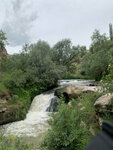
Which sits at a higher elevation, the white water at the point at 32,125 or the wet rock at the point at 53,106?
the wet rock at the point at 53,106

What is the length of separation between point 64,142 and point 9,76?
8999 mm

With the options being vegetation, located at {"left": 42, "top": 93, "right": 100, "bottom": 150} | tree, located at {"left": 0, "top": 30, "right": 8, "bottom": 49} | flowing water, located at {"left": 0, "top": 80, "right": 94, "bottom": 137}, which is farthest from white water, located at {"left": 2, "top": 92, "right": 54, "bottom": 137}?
tree, located at {"left": 0, "top": 30, "right": 8, "bottom": 49}

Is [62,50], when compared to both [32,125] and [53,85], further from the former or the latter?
[32,125]

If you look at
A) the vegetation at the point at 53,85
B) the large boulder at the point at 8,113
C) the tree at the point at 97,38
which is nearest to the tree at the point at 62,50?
the vegetation at the point at 53,85

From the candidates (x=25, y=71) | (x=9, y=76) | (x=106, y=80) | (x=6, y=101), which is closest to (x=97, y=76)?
(x=25, y=71)

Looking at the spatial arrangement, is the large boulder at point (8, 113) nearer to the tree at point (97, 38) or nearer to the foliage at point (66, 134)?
the foliage at point (66, 134)

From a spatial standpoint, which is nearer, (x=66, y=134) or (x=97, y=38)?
(x=66, y=134)

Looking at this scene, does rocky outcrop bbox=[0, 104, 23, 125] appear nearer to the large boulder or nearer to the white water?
the large boulder

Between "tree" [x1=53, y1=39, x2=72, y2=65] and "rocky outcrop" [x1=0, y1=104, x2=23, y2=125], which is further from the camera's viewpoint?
"tree" [x1=53, y1=39, x2=72, y2=65]

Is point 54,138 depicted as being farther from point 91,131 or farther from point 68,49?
point 68,49

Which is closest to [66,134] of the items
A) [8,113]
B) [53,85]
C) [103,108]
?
[103,108]

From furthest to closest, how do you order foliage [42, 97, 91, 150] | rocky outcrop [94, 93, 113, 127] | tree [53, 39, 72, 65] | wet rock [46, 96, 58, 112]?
tree [53, 39, 72, 65]
wet rock [46, 96, 58, 112]
rocky outcrop [94, 93, 113, 127]
foliage [42, 97, 91, 150]

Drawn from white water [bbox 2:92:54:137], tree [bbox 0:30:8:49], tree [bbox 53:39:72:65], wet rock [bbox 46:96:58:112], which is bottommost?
white water [bbox 2:92:54:137]

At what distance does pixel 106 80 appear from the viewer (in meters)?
3.82
